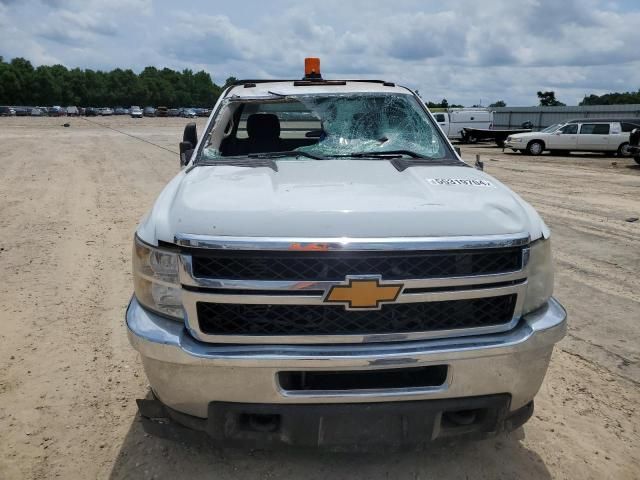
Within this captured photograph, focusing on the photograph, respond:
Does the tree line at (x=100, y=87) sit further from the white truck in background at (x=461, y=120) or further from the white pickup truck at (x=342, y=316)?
the white pickup truck at (x=342, y=316)

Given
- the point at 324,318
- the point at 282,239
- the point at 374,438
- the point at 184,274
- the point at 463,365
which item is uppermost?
the point at 282,239

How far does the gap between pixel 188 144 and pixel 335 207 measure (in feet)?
6.95

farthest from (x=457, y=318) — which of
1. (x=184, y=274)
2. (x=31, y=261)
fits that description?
(x=31, y=261)

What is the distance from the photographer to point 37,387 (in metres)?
3.54

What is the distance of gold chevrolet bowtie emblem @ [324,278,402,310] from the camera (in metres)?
2.24

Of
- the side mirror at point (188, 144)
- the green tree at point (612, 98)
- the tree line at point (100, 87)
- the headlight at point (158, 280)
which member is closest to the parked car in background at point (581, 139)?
the side mirror at point (188, 144)

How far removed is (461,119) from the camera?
106 feet

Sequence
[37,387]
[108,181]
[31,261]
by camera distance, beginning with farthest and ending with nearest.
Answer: [108,181] → [31,261] → [37,387]

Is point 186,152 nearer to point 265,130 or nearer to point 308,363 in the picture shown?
point 265,130

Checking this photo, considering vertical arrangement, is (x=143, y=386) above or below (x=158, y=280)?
below

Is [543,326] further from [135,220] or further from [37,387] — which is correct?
[135,220]

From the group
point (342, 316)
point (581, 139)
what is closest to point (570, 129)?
point (581, 139)

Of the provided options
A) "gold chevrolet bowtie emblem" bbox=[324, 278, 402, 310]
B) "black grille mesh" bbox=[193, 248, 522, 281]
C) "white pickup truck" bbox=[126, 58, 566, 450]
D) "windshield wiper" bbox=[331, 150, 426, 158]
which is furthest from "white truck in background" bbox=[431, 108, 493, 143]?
"gold chevrolet bowtie emblem" bbox=[324, 278, 402, 310]

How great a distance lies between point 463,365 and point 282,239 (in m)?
0.92
